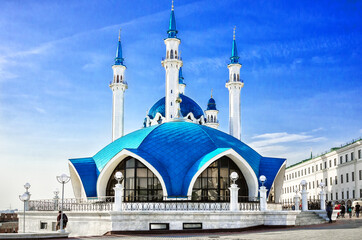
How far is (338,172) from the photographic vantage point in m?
56.7

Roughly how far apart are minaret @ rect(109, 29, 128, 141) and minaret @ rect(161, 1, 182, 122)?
6976 millimetres

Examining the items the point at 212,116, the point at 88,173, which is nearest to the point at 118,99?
the point at 212,116

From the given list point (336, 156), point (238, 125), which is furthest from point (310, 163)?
point (238, 125)

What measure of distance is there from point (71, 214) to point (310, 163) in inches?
1985

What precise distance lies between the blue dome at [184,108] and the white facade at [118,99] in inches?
206

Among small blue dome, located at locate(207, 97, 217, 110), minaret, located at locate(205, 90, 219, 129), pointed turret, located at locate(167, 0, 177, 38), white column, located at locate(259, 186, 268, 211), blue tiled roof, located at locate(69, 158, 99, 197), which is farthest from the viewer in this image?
small blue dome, located at locate(207, 97, 217, 110)

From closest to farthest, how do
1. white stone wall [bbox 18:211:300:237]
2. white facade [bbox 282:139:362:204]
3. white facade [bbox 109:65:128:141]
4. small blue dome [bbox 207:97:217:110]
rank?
white stone wall [bbox 18:211:300:237] → white facade [bbox 282:139:362:204] → white facade [bbox 109:65:128:141] → small blue dome [bbox 207:97:217:110]

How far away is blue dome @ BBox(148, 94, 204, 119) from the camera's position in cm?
5689

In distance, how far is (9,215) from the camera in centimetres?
5912

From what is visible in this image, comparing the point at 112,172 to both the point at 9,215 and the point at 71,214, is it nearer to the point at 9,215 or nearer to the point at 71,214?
the point at 71,214

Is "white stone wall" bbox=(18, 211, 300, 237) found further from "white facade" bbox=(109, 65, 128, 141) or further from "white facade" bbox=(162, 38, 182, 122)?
"white facade" bbox=(109, 65, 128, 141)

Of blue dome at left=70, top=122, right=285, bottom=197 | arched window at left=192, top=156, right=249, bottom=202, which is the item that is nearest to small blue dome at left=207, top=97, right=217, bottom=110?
blue dome at left=70, top=122, right=285, bottom=197

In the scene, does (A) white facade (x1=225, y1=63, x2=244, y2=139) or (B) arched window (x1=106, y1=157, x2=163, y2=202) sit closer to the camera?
(B) arched window (x1=106, y1=157, x2=163, y2=202)

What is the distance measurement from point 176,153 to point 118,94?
85.7ft
